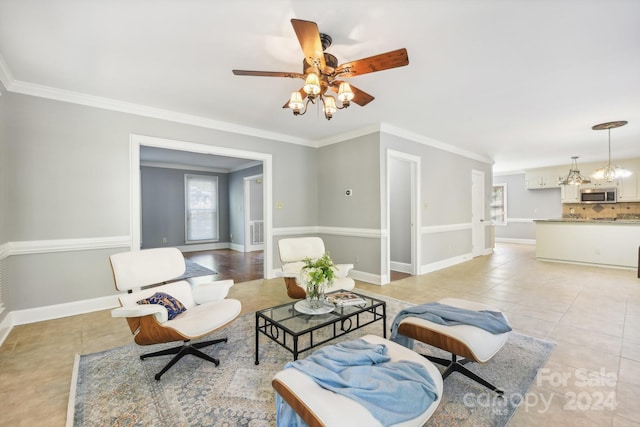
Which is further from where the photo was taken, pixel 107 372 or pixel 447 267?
pixel 447 267

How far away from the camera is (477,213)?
23.0ft

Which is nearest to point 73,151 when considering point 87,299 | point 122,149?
point 122,149

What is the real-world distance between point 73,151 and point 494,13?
14.2 feet

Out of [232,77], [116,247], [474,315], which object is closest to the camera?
[474,315]

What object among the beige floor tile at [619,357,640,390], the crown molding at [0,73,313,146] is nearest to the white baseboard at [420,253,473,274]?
the beige floor tile at [619,357,640,390]

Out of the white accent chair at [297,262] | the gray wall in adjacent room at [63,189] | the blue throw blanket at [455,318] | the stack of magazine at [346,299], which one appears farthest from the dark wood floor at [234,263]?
the blue throw blanket at [455,318]

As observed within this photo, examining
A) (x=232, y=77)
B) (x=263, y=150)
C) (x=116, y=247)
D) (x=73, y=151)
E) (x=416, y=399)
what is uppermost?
(x=232, y=77)

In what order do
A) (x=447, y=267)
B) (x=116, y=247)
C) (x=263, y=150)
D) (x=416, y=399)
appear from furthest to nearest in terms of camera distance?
(x=447, y=267)
(x=263, y=150)
(x=116, y=247)
(x=416, y=399)

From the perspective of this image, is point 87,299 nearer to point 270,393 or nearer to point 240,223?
point 270,393

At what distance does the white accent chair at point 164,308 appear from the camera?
1.92 meters

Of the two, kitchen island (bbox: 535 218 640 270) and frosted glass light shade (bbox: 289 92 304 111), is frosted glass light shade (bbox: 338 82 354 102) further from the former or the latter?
kitchen island (bbox: 535 218 640 270)

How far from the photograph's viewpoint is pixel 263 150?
483cm

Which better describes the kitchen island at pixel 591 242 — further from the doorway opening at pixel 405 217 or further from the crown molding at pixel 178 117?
the doorway opening at pixel 405 217

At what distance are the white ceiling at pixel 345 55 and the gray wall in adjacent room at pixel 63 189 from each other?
225mm
